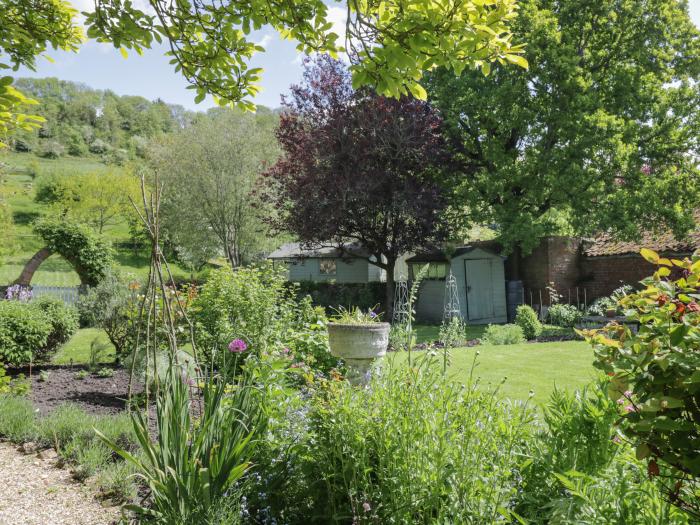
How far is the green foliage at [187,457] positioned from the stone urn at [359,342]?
5.93 ft

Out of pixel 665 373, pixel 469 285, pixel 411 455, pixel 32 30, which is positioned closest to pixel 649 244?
pixel 469 285

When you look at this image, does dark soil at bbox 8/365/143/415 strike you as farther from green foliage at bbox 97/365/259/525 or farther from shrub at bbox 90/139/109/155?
shrub at bbox 90/139/109/155

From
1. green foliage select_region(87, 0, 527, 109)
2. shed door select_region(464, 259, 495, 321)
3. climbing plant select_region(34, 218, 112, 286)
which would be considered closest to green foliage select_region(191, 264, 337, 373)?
green foliage select_region(87, 0, 527, 109)

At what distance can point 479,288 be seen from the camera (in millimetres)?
17531

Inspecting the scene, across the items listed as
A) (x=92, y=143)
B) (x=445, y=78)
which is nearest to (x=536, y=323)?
(x=445, y=78)

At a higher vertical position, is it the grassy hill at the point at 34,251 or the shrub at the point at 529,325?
the grassy hill at the point at 34,251

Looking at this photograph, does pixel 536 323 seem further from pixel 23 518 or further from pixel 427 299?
pixel 23 518

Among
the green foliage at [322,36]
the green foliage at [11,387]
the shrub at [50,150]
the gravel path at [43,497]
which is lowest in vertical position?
the gravel path at [43,497]

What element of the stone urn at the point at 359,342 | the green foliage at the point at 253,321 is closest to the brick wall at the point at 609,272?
the green foliage at the point at 253,321

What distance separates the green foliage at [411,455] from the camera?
7.02ft

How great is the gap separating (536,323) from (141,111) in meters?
77.2

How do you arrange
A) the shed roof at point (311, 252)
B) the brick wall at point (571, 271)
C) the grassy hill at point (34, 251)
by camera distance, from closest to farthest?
the brick wall at point (571, 271), the shed roof at point (311, 252), the grassy hill at point (34, 251)

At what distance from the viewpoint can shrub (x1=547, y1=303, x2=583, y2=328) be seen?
46.6 ft

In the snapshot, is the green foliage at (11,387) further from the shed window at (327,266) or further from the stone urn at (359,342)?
the shed window at (327,266)
